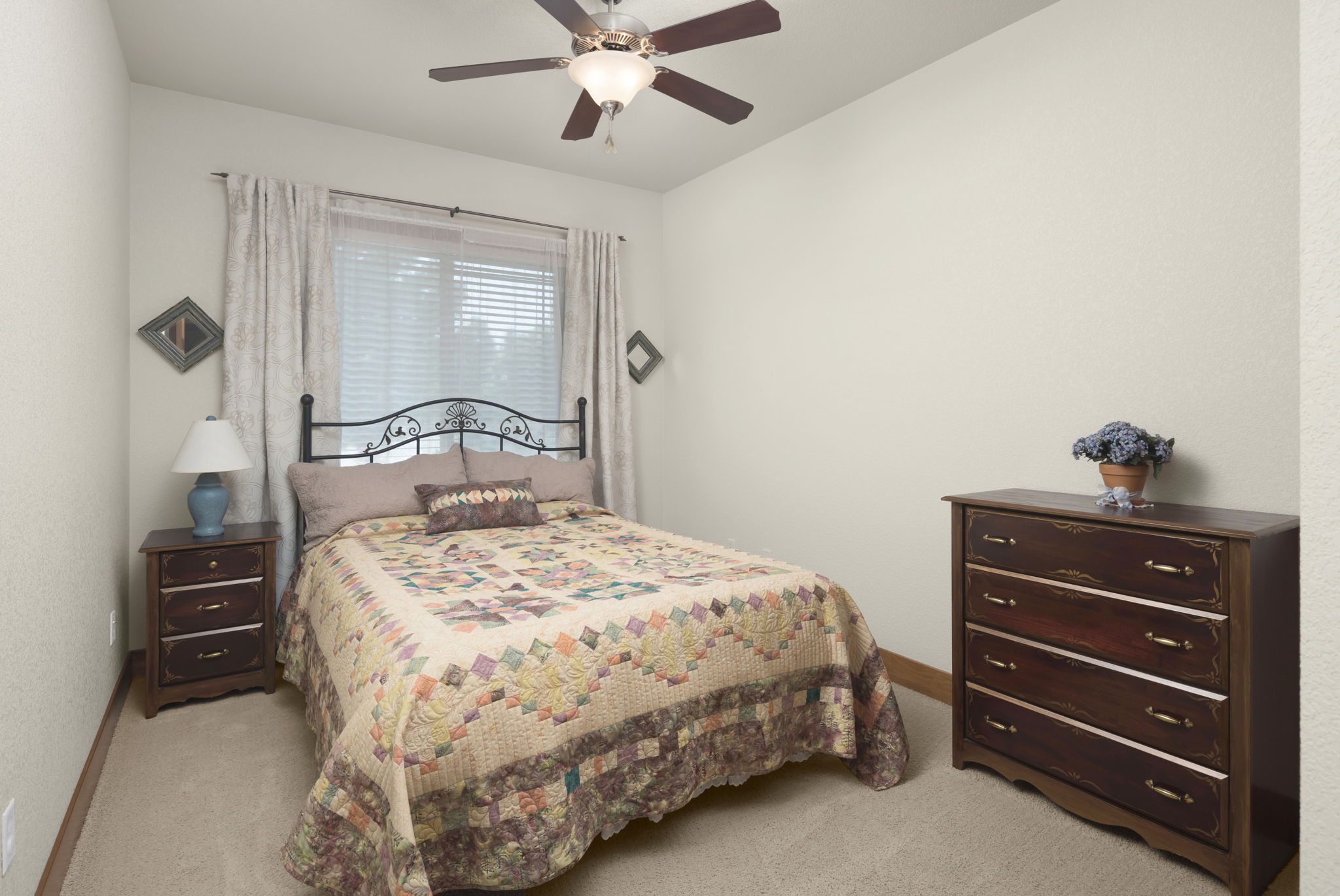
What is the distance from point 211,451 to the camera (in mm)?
3002

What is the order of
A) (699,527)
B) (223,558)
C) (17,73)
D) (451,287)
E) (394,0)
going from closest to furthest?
1. (17,73)
2. (394,0)
3. (223,558)
4. (451,287)
5. (699,527)

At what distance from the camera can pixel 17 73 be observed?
150 centimetres

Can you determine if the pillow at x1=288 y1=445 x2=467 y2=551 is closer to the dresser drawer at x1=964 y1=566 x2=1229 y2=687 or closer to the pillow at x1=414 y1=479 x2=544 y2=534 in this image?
the pillow at x1=414 y1=479 x2=544 y2=534

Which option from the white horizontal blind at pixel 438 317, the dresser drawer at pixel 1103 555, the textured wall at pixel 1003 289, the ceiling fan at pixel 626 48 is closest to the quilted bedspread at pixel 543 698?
the dresser drawer at pixel 1103 555

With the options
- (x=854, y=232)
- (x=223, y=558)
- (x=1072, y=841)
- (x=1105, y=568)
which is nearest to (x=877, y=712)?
(x=1072, y=841)

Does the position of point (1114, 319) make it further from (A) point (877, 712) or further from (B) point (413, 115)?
(B) point (413, 115)

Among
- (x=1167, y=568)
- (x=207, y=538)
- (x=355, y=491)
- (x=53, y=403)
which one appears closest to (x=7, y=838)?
(x=53, y=403)

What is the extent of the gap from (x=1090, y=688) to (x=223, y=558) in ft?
11.0

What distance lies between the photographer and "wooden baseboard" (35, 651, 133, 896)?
173 centimetres

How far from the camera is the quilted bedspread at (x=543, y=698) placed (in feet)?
5.24

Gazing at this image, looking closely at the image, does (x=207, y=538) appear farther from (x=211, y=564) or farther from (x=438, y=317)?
(x=438, y=317)

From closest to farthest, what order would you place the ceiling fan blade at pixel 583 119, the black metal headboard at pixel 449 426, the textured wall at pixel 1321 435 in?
the textured wall at pixel 1321 435 → the ceiling fan blade at pixel 583 119 → the black metal headboard at pixel 449 426

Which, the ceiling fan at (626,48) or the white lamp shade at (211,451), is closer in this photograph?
the ceiling fan at (626,48)

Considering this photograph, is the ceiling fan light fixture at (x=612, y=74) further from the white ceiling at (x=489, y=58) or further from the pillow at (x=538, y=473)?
the pillow at (x=538, y=473)
